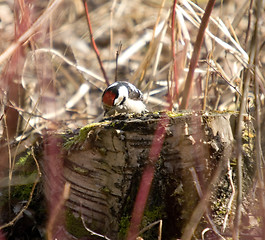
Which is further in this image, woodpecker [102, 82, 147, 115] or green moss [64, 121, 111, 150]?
woodpecker [102, 82, 147, 115]

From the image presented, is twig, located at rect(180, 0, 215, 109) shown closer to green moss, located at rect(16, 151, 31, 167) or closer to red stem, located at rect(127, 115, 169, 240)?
red stem, located at rect(127, 115, 169, 240)

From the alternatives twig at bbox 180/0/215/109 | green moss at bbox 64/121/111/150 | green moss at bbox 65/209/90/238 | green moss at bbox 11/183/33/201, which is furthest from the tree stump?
twig at bbox 180/0/215/109

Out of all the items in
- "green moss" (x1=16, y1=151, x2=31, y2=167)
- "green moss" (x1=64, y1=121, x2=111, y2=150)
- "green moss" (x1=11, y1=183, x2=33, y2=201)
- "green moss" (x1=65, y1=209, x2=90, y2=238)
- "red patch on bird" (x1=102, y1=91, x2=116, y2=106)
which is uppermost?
"red patch on bird" (x1=102, y1=91, x2=116, y2=106)

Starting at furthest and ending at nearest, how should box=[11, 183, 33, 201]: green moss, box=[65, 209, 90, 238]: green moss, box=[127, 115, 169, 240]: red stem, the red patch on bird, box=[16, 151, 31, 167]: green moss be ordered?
the red patch on bird → box=[16, 151, 31, 167]: green moss → box=[11, 183, 33, 201]: green moss → box=[65, 209, 90, 238]: green moss → box=[127, 115, 169, 240]: red stem

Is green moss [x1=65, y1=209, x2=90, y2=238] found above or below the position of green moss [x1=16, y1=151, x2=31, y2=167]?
below

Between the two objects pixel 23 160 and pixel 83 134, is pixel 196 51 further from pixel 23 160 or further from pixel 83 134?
pixel 23 160

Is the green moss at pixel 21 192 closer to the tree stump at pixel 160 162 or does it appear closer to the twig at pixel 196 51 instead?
the tree stump at pixel 160 162

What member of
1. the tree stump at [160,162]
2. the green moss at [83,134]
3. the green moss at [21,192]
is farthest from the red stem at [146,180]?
the green moss at [21,192]
